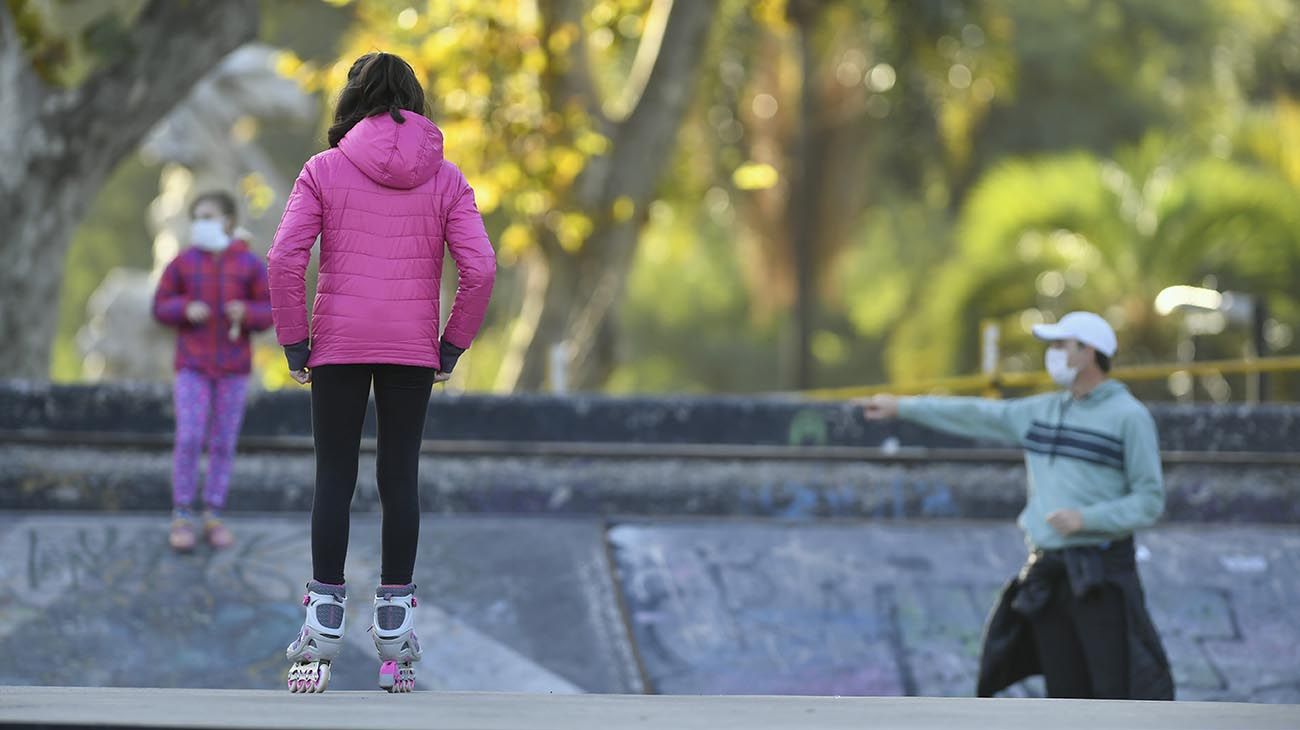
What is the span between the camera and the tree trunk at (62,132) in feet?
32.4

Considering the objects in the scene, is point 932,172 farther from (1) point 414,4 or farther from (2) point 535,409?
(2) point 535,409

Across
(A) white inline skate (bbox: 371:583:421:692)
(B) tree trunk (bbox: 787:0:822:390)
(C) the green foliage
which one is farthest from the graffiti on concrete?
(C) the green foliage

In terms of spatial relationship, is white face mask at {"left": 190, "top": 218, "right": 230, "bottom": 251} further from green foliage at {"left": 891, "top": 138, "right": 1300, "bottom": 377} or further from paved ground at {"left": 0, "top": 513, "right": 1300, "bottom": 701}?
green foliage at {"left": 891, "top": 138, "right": 1300, "bottom": 377}

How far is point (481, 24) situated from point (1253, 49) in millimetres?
20723

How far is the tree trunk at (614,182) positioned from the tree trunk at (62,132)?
14.3 ft

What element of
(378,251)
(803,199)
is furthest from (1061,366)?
(803,199)

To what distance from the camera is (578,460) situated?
8516mm

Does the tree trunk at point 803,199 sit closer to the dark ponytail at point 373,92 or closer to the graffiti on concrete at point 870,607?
the graffiti on concrete at point 870,607

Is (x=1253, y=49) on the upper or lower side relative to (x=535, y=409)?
upper

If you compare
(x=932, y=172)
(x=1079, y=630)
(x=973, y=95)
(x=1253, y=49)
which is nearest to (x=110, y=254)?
(x=932, y=172)

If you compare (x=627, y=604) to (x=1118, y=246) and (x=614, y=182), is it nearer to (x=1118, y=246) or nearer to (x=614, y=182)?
(x=614, y=182)

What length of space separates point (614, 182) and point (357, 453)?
30.2ft

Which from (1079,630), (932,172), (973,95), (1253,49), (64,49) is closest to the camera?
(1079,630)

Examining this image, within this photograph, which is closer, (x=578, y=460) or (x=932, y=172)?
(x=578, y=460)
